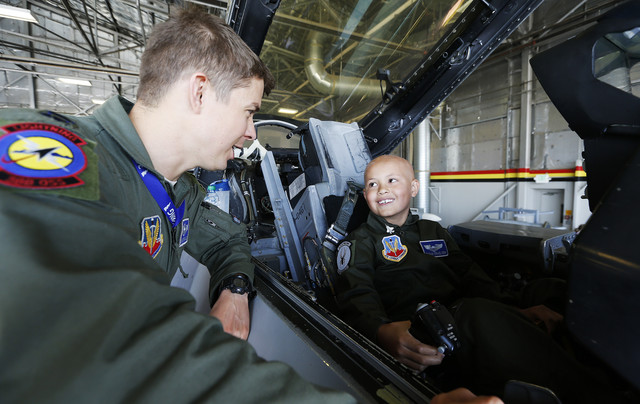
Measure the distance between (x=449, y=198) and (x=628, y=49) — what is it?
695cm

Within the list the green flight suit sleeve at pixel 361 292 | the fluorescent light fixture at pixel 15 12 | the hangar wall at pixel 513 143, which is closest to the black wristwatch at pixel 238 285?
the green flight suit sleeve at pixel 361 292

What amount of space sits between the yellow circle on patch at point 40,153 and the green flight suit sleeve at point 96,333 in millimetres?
56

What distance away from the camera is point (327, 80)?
232 cm

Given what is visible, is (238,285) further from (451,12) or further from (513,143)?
(513,143)

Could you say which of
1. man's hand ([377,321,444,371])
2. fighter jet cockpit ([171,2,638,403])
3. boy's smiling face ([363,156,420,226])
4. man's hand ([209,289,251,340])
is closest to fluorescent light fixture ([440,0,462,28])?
fighter jet cockpit ([171,2,638,403])

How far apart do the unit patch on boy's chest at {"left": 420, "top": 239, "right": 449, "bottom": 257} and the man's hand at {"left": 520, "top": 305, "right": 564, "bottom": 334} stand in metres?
0.48

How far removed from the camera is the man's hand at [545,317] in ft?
2.93

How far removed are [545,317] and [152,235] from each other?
123 cm

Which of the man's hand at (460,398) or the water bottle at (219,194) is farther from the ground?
the water bottle at (219,194)

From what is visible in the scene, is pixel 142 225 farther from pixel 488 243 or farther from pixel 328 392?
pixel 488 243

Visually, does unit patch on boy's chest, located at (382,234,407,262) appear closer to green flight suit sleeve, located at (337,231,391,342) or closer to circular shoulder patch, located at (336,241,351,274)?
green flight suit sleeve, located at (337,231,391,342)

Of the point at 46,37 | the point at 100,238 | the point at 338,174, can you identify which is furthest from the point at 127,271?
the point at 46,37

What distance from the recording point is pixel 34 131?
433 mm

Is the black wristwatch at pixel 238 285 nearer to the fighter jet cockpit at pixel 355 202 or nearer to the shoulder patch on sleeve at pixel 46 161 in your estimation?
the fighter jet cockpit at pixel 355 202
